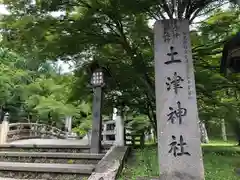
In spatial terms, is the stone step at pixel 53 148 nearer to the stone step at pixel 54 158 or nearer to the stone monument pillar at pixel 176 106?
the stone step at pixel 54 158

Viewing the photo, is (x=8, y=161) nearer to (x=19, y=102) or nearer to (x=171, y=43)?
(x=171, y=43)

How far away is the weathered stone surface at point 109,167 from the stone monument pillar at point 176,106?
0.90 m

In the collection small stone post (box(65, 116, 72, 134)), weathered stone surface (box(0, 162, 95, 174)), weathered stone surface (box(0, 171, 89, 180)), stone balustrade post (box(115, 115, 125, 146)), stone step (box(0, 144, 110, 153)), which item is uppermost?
small stone post (box(65, 116, 72, 134))

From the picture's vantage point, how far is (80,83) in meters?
8.31

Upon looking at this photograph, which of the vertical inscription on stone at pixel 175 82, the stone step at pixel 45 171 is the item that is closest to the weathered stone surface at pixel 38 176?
the stone step at pixel 45 171

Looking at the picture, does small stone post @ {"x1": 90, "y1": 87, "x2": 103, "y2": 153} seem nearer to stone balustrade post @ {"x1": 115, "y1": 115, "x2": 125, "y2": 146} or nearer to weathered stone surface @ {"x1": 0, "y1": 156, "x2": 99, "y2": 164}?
weathered stone surface @ {"x1": 0, "y1": 156, "x2": 99, "y2": 164}

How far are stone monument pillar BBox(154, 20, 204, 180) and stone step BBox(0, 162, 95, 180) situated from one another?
171 centimetres

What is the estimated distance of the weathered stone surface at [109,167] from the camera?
A: 452cm

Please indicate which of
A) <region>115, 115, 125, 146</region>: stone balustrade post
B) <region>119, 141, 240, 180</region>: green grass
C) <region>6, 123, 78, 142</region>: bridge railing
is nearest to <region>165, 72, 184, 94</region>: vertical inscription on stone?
<region>119, 141, 240, 180</region>: green grass

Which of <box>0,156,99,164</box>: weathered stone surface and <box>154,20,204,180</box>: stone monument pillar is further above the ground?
<box>154,20,204,180</box>: stone monument pillar

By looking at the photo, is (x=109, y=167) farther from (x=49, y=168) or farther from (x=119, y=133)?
(x=119, y=133)

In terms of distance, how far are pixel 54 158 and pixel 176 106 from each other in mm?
3521

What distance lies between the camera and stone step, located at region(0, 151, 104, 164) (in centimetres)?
620

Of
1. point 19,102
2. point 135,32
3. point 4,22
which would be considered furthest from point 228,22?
point 19,102
